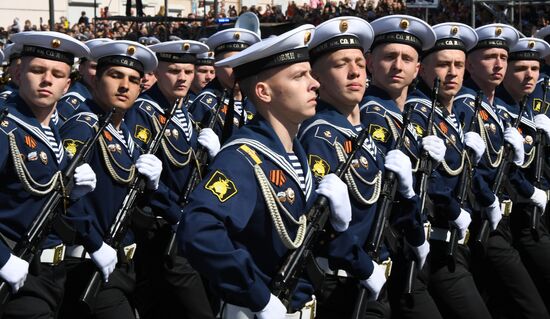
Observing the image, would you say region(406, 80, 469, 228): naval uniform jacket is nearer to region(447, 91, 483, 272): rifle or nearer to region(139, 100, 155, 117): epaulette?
region(447, 91, 483, 272): rifle

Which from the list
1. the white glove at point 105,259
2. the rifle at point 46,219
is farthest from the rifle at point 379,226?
the rifle at point 46,219

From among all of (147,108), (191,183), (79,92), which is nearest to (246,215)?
(191,183)

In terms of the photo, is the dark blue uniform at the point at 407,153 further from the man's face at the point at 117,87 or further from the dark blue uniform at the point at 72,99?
the dark blue uniform at the point at 72,99

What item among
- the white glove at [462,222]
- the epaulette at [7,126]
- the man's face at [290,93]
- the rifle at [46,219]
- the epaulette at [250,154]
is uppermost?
the man's face at [290,93]

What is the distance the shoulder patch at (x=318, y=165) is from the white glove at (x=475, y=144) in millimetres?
2073

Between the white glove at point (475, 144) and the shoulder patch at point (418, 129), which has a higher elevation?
the shoulder patch at point (418, 129)

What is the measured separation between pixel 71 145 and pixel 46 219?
90 cm

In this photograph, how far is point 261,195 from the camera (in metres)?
4.43

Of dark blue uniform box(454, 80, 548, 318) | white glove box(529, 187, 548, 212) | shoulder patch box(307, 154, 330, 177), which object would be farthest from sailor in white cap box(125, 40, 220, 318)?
white glove box(529, 187, 548, 212)

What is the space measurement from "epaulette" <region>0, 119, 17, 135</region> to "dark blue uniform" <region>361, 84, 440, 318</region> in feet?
6.60

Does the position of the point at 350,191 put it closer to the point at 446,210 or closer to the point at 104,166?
the point at 446,210

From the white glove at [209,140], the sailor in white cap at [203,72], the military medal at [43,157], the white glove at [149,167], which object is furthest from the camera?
the sailor in white cap at [203,72]

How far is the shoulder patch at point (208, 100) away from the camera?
30.2 feet

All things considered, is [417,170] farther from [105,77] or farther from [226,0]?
[226,0]
